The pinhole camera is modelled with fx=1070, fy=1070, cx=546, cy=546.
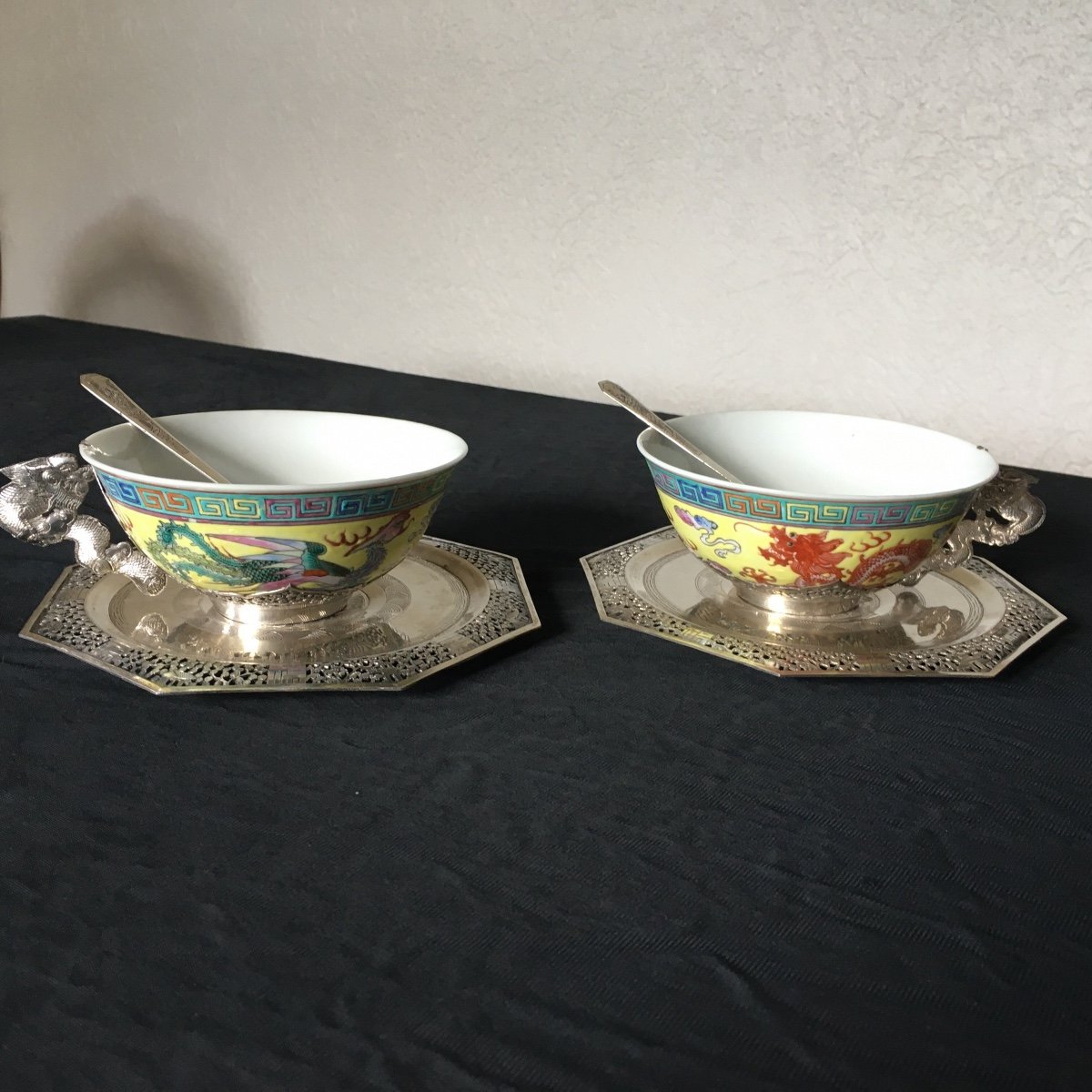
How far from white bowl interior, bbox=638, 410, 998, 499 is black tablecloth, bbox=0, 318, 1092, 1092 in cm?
13

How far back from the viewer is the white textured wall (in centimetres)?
111

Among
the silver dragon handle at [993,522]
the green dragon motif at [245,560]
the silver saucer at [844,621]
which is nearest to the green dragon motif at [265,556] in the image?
the green dragon motif at [245,560]

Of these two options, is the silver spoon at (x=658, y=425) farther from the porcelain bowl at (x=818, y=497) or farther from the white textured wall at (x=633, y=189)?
the white textured wall at (x=633, y=189)

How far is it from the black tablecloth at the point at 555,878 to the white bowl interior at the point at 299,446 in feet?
0.43

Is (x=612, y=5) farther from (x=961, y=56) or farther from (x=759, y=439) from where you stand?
(x=759, y=439)

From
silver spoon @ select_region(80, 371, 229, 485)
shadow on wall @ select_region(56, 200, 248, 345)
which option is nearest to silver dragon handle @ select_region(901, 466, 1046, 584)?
silver spoon @ select_region(80, 371, 229, 485)

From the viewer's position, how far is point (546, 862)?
39cm

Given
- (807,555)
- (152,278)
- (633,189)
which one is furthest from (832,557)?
(152,278)

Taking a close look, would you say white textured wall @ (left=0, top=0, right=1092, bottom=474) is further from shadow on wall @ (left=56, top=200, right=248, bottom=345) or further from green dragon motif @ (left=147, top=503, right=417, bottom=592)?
green dragon motif @ (left=147, top=503, right=417, bottom=592)

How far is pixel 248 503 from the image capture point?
0.49 meters

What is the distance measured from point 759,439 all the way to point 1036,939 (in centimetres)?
40

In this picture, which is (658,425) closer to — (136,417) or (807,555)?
(807,555)

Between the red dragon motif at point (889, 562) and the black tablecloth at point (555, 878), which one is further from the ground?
the red dragon motif at point (889, 562)

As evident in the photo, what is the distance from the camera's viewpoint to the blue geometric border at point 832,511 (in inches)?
21.2
